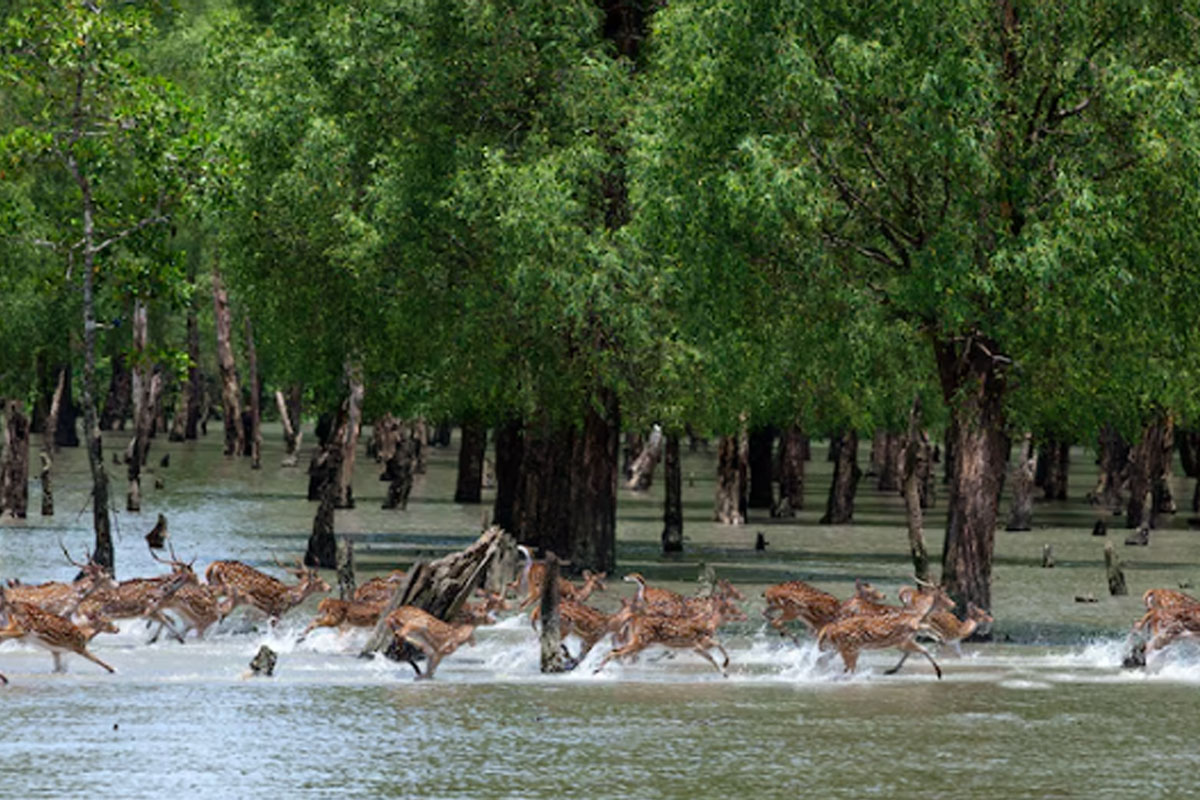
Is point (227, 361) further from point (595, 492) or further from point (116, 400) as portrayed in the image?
point (595, 492)

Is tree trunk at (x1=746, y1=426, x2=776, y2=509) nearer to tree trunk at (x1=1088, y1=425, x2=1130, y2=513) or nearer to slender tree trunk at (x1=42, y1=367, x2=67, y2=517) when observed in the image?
tree trunk at (x1=1088, y1=425, x2=1130, y2=513)

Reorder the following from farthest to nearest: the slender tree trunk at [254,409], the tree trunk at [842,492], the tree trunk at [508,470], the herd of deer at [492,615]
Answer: the slender tree trunk at [254,409]
the tree trunk at [842,492]
the tree trunk at [508,470]
the herd of deer at [492,615]

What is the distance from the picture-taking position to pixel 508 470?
51219mm

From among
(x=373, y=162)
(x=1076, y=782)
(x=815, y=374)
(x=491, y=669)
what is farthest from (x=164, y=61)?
(x=1076, y=782)

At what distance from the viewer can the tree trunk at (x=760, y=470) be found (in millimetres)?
68575

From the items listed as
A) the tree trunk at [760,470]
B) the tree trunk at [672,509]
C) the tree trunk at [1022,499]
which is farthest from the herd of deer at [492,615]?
the tree trunk at [760,470]

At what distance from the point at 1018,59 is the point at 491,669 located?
10535 millimetres

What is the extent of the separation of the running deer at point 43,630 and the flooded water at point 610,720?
431 mm

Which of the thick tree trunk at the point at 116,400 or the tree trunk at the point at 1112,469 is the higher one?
the thick tree trunk at the point at 116,400

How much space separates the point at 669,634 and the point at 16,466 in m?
31.1

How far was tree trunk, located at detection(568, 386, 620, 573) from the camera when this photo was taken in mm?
41312

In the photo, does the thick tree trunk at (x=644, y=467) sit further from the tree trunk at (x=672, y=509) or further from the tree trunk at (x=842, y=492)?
the tree trunk at (x=672, y=509)

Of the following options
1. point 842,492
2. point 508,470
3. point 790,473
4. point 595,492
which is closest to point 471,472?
point 790,473

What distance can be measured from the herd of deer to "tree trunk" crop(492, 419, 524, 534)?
18.6 meters
